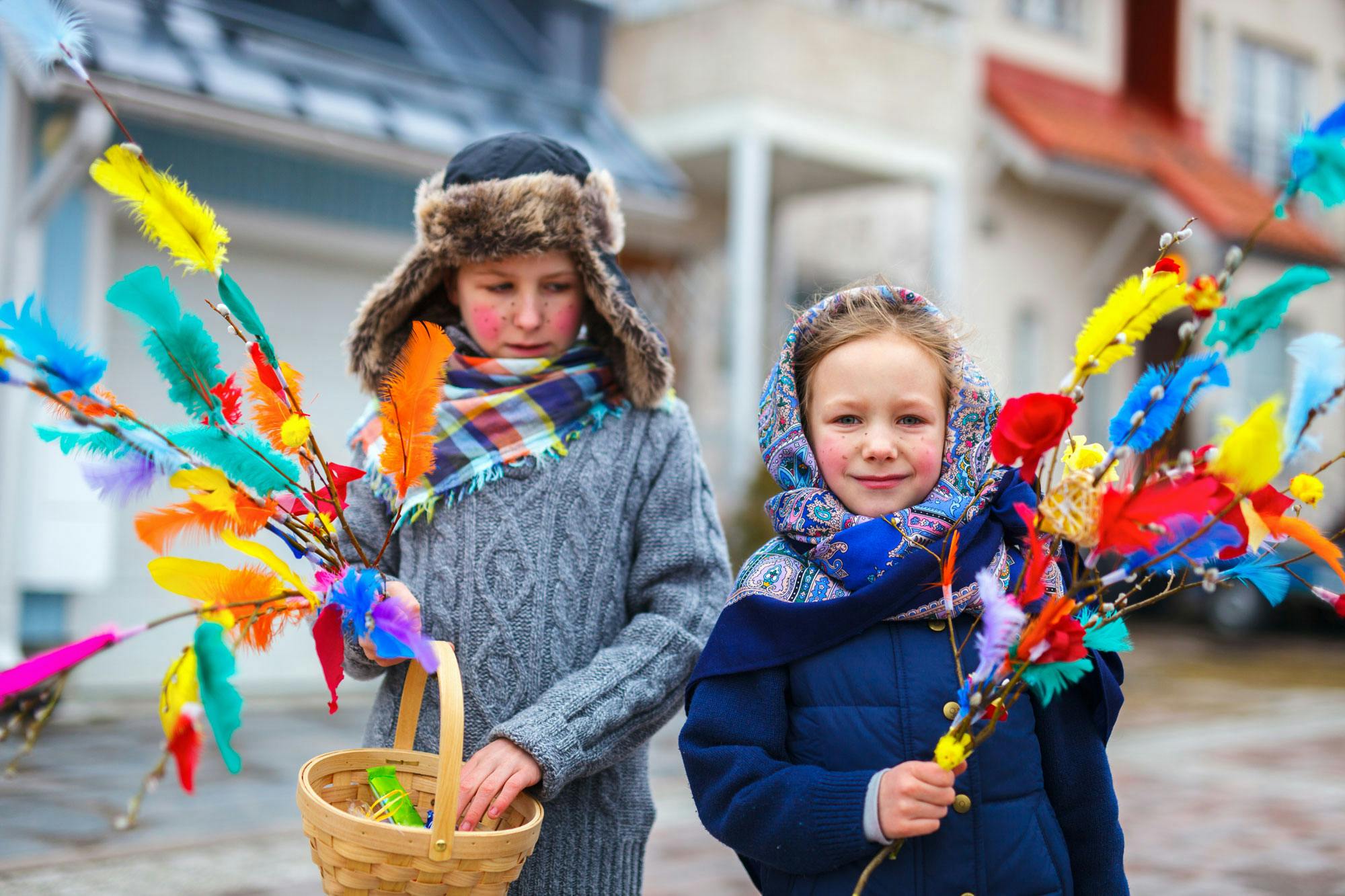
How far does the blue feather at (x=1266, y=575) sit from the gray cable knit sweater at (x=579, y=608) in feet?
2.54

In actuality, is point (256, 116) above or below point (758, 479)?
above

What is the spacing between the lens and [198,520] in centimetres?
162

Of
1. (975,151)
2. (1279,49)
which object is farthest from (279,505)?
(1279,49)

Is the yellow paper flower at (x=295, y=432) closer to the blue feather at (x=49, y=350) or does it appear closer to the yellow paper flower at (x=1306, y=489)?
the blue feather at (x=49, y=350)

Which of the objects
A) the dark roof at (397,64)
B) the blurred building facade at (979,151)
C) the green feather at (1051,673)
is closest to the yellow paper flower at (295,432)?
the green feather at (1051,673)

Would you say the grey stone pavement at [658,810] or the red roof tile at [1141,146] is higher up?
the red roof tile at [1141,146]

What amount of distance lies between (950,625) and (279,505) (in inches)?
35.7

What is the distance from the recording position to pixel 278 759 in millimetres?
5352

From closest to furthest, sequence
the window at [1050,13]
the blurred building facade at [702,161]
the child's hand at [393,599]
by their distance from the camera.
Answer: the child's hand at [393,599] < the blurred building facade at [702,161] < the window at [1050,13]

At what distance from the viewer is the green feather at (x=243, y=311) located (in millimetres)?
1625

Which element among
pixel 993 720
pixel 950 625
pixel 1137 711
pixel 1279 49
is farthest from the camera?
pixel 1279 49

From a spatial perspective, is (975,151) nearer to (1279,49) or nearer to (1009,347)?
(1009,347)

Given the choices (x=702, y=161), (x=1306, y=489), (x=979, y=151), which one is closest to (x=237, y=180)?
(x=702, y=161)

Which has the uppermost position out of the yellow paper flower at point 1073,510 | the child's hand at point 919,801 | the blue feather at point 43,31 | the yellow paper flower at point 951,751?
the blue feather at point 43,31
